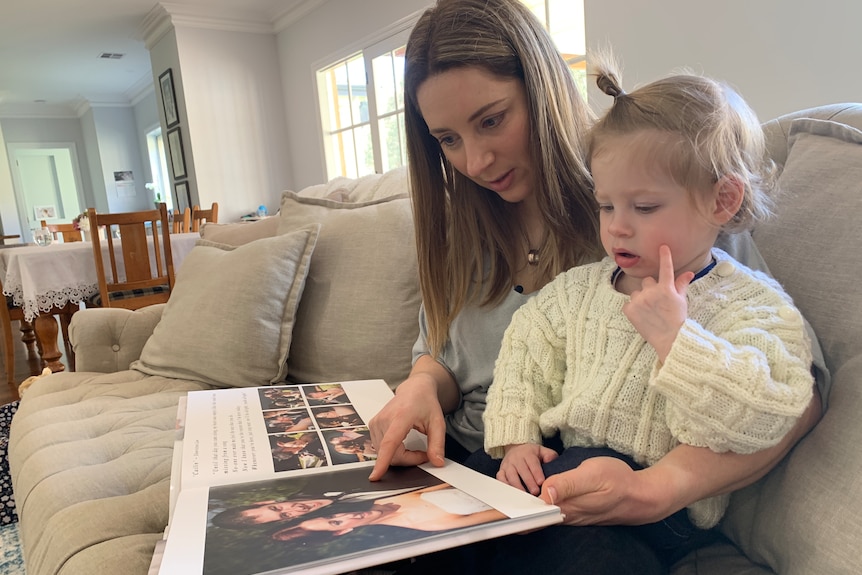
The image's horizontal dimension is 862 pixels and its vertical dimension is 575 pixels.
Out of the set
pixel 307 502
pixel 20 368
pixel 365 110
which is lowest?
pixel 20 368

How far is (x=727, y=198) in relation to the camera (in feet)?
2.15

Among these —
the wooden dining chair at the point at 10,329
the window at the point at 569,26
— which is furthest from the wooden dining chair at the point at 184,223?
the window at the point at 569,26

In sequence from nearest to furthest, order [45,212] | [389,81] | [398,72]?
[398,72] < [389,81] < [45,212]

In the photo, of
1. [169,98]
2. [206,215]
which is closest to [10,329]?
[206,215]

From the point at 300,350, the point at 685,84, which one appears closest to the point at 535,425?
the point at 685,84

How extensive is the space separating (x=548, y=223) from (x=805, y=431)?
1.43 feet

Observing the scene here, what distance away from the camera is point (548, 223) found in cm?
92

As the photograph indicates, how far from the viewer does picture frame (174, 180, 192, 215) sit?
5232 millimetres

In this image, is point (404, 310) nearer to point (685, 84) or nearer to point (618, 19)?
point (685, 84)

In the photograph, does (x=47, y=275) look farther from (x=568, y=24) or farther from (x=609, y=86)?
(x=609, y=86)

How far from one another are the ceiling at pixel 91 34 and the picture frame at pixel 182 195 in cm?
131

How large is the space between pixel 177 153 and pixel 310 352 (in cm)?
448

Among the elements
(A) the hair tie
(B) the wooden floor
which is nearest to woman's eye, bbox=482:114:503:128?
(A) the hair tie

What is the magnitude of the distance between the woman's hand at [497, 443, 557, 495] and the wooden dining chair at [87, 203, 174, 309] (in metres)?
2.68
